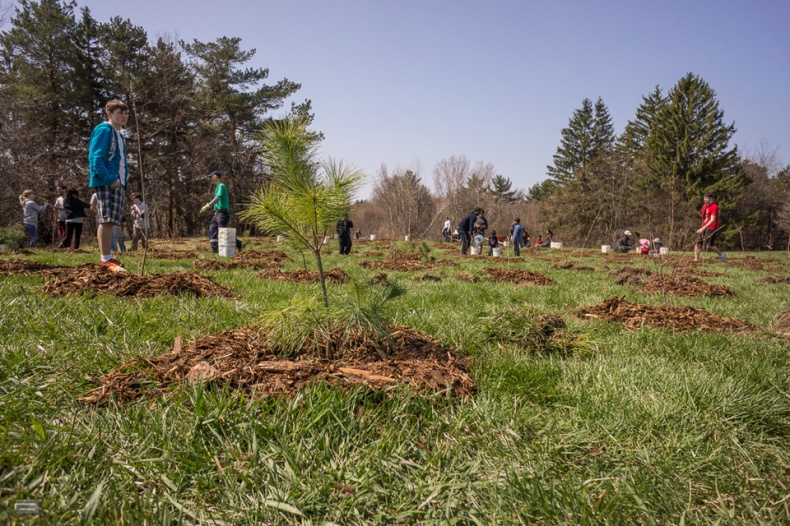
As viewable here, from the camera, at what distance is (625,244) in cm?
2573

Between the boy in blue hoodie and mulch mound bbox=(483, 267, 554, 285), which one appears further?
mulch mound bbox=(483, 267, 554, 285)

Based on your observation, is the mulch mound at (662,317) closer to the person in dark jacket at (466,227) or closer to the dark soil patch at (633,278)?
the dark soil patch at (633,278)

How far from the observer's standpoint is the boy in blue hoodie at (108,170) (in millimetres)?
5633

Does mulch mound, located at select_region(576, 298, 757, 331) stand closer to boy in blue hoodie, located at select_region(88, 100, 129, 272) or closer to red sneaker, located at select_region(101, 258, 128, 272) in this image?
red sneaker, located at select_region(101, 258, 128, 272)

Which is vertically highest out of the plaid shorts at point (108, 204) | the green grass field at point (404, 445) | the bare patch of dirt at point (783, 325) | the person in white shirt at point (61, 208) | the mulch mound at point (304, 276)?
the person in white shirt at point (61, 208)

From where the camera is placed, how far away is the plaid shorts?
5.85 metres

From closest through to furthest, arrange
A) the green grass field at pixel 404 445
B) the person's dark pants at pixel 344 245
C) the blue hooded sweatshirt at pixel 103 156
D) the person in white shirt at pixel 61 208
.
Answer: the green grass field at pixel 404 445
the blue hooded sweatshirt at pixel 103 156
the person in white shirt at pixel 61 208
the person's dark pants at pixel 344 245

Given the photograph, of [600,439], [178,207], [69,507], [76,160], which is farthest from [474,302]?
[178,207]

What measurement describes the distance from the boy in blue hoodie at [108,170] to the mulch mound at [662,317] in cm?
660

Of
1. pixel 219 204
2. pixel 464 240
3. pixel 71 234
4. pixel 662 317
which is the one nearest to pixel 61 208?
pixel 71 234

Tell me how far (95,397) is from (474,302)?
4354mm

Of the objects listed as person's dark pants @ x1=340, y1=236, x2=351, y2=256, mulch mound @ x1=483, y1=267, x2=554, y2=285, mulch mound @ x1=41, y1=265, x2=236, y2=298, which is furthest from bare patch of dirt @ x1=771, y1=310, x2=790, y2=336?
person's dark pants @ x1=340, y1=236, x2=351, y2=256

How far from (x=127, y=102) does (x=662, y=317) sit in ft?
114

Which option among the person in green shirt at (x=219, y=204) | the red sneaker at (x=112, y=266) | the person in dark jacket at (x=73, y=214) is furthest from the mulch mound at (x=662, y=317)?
the person in dark jacket at (x=73, y=214)
